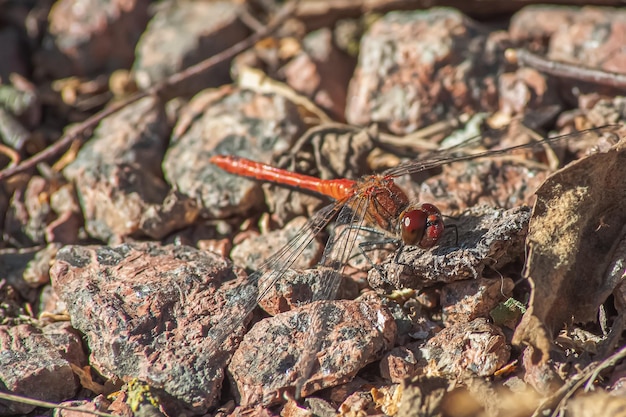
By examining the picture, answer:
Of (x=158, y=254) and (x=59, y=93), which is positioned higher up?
(x=59, y=93)

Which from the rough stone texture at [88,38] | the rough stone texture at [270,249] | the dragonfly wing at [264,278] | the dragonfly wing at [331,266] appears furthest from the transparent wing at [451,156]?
the rough stone texture at [88,38]

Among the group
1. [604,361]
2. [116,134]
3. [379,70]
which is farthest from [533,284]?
[116,134]

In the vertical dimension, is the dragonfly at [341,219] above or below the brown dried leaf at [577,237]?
below

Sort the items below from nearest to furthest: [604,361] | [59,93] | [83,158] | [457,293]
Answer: [604,361]
[457,293]
[83,158]
[59,93]

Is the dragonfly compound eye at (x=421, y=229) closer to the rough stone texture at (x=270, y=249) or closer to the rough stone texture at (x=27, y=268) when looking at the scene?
the rough stone texture at (x=270, y=249)

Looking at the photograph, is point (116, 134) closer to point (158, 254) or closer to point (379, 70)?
point (158, 254)

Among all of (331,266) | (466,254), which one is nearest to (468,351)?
(466,254)

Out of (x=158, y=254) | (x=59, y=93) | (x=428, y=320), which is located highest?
(x=59, y=93)
